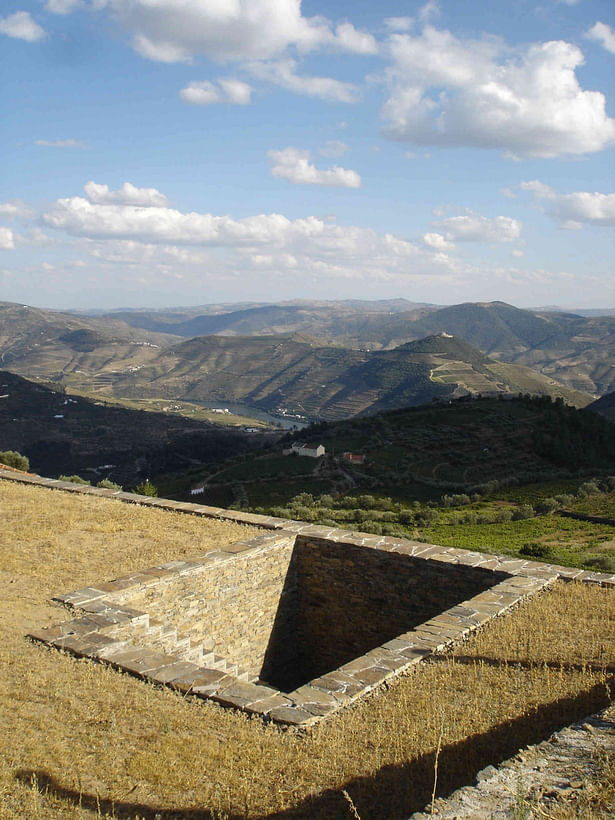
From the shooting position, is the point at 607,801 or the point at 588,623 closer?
the point at 607,801

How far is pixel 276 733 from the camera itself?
14.7 feet

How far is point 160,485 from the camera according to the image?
48.9 meters

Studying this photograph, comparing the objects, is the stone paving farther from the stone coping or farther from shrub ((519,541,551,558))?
shrub ((519,541,551,558))

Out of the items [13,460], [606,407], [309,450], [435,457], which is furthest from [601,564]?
[606,407]

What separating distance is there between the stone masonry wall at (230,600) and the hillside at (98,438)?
46122mm

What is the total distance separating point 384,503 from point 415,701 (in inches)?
1075

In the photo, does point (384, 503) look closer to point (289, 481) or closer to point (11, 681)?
point (289, 481)

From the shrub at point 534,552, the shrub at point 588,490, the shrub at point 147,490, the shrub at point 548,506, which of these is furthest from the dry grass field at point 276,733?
the shrub at point 588,490

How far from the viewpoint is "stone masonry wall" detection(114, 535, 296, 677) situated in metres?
7.87

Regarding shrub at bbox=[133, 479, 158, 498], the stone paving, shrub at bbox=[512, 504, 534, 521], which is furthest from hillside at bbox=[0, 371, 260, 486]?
the stone paving

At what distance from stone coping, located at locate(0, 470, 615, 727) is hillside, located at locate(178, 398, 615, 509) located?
28.2 meters

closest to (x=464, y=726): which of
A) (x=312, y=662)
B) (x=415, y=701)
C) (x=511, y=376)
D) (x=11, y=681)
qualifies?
(x=415, y=701)

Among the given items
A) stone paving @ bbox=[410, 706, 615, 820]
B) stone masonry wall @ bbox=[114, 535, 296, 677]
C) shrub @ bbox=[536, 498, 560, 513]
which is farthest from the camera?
shrub @ bbox=[536, 498, 560, 513]

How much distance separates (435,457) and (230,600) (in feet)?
139
